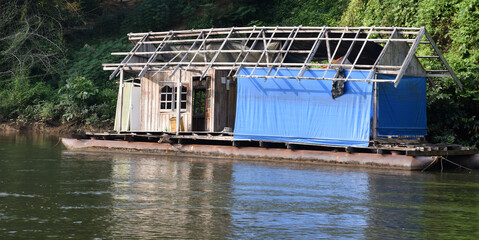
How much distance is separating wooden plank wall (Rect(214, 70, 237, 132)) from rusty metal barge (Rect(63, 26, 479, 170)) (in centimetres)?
4

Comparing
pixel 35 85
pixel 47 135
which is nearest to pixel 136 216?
pixel 47 135

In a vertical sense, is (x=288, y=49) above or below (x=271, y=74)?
above

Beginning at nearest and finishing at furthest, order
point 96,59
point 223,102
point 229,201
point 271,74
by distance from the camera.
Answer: point 229,201
point 271,74
point 223,102
point 96,59

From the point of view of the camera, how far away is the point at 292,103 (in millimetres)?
20516

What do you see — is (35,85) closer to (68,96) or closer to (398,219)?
(68,96)

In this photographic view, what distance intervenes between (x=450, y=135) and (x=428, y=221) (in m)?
11.6

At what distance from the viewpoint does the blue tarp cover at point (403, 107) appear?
2000 cm

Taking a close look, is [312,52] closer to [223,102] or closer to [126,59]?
[223,102]

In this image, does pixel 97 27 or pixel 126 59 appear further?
pixel 97 27

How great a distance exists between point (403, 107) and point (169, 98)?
8866 millimetres

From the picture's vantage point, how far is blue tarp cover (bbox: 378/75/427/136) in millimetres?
20000

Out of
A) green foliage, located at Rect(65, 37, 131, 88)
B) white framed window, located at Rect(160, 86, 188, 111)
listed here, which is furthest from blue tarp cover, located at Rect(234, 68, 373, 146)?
green foliage, located at Rect(65, 37, 131, 88)

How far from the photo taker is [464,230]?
10.4m

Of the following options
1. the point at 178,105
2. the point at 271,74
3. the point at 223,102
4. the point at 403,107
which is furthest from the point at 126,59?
the point at 403,107
